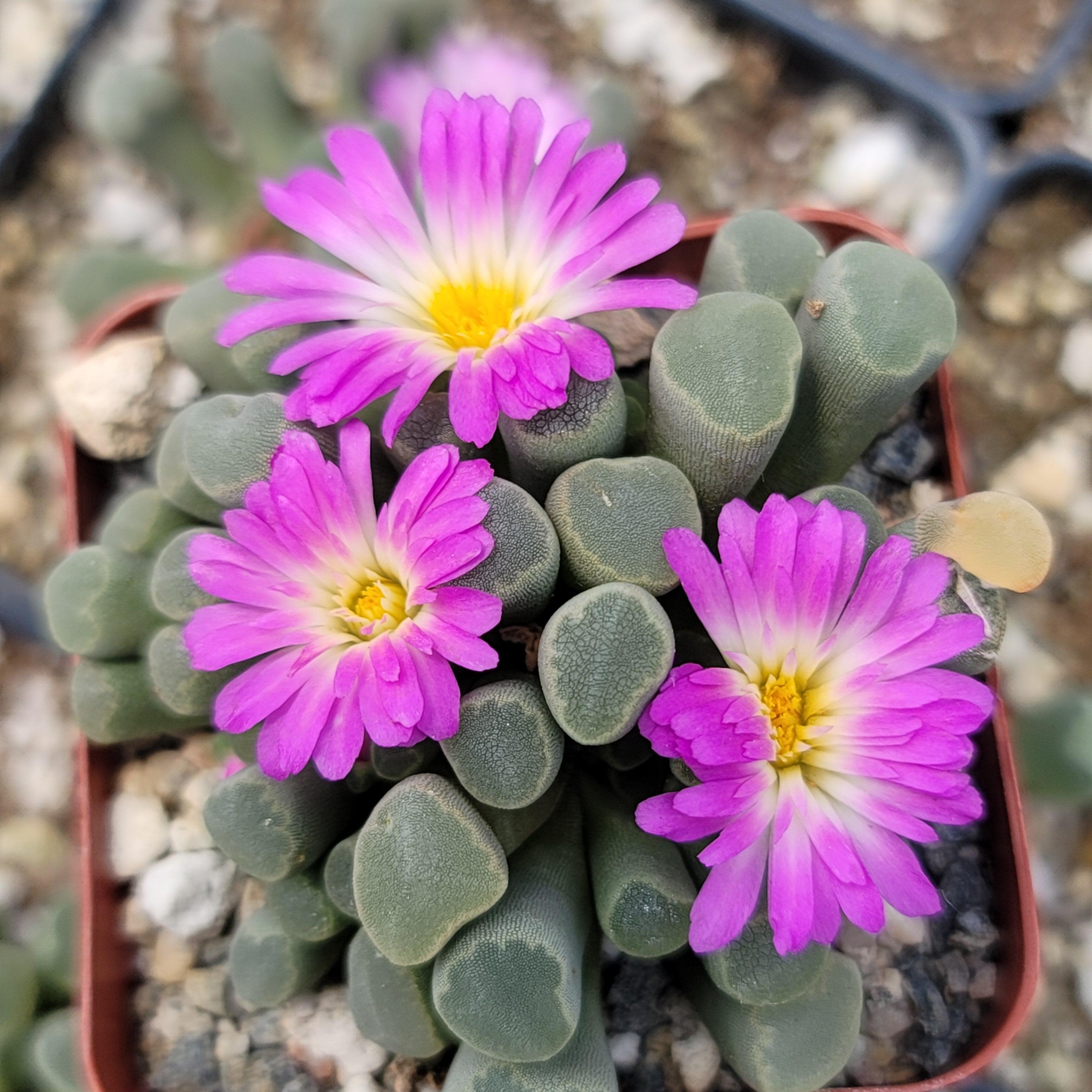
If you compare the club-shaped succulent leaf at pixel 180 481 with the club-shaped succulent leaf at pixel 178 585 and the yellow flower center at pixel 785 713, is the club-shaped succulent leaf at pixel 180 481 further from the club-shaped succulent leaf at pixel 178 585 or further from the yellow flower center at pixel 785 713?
the yellow flower center at pixel 785 713

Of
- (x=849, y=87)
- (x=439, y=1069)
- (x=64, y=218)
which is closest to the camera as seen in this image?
(x=439, y=1069)

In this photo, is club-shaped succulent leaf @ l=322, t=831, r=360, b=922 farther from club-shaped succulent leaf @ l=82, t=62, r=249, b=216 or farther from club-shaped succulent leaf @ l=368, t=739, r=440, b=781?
club-shaped succulent leaf @ l=82, t=62, r=249, b=216

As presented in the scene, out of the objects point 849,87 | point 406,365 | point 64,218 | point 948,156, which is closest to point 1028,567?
point 406,365

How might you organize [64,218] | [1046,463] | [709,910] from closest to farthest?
[709,910] → [1046,463] → [64,218]

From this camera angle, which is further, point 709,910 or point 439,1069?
point 439,1069

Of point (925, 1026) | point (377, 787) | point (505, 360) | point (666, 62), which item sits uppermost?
point (505, 360)

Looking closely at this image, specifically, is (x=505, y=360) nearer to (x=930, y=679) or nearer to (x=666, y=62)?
(x=930, y=679)
